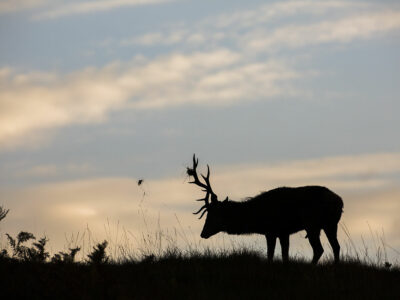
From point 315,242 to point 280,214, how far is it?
3.75 ft

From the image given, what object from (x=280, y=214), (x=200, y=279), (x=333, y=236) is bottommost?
(x=200, y=279)

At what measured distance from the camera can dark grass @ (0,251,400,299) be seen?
30.6ft

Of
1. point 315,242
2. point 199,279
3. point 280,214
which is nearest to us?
point 199,279

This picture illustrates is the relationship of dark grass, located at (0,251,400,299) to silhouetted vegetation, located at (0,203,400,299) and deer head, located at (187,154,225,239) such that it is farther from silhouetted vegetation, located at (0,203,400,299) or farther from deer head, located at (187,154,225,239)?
deer head, located at (187,154,225,239)

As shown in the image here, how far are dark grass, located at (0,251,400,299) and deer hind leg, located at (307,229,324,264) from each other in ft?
11.8

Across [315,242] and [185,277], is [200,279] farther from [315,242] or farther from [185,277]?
[315,242]

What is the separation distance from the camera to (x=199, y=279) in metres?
11.6

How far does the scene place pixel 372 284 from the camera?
38.7ft

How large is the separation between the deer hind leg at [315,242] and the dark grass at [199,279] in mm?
3599

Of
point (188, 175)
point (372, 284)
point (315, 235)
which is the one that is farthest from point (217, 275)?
point (188, 175)

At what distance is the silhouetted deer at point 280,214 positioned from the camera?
56.2 feet

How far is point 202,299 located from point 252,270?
2209 millimetres

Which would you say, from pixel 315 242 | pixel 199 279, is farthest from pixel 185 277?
pixel 315 242

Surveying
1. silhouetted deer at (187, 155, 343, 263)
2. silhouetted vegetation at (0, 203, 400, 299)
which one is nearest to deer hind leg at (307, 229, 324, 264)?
silhouetted deer at (187, 155, 343, 263)
